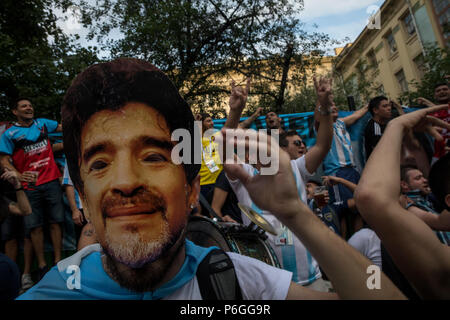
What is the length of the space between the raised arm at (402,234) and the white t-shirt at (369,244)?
110 cm

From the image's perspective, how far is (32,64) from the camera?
5059mm

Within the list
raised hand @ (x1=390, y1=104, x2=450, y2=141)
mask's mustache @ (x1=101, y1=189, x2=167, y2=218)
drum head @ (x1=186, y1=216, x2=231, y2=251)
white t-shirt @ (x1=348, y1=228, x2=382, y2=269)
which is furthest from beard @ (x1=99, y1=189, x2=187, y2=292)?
white t-shirt @ (x1=348, y1=228, x2=382, y2=269)

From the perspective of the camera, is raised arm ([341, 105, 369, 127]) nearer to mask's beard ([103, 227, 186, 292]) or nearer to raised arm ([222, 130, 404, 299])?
raised arm ([222, 130, 404, 299])

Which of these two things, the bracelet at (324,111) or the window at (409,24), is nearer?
the bracelet at (324,111)

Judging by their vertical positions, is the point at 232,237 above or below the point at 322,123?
below

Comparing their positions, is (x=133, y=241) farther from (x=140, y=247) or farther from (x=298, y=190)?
(x=298, y=190)

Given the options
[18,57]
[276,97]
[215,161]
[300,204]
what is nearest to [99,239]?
[300,204]

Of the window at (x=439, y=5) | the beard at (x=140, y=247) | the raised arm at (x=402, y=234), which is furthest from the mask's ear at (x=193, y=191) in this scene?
the window at (x=439, y=5)

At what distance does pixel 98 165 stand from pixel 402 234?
1.12 meters

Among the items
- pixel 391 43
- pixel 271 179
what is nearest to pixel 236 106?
pixel 271 179

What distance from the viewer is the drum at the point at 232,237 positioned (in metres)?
1.70

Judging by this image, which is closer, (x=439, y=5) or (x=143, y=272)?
(x=143, y=272)

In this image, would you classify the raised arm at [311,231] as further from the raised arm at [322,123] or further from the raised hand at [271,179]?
the raised arm at [322,123]

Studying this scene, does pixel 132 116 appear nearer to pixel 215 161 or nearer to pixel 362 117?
pixel 215 161
